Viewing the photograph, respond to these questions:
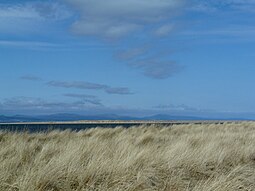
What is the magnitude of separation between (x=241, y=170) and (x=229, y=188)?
2.41m

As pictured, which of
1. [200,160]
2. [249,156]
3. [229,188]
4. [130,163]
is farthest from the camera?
[249,156]

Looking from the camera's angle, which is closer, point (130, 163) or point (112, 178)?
point (112, 178)

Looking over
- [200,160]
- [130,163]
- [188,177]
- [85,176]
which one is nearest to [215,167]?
[200,160]

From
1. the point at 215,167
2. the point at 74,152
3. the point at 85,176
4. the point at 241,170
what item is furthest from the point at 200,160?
the point at 85,176

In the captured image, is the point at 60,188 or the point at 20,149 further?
the point at 20,149

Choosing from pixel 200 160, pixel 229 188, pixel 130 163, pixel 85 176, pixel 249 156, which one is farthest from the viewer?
pixel 249 156

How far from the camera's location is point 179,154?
944 cm

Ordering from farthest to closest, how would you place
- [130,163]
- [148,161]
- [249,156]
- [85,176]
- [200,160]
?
[249,156] → [200,160] → [148,161] → [130,163] → [85,176]

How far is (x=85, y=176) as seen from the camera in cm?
663

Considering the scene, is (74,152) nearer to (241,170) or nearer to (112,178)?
(112,178)

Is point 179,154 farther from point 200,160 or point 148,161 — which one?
point 148,161

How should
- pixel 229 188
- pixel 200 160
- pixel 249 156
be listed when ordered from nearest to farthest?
pixel 229 188
pixel 200 160
pixel 249 156

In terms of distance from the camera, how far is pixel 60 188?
627cm

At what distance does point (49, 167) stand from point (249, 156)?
264 inches
